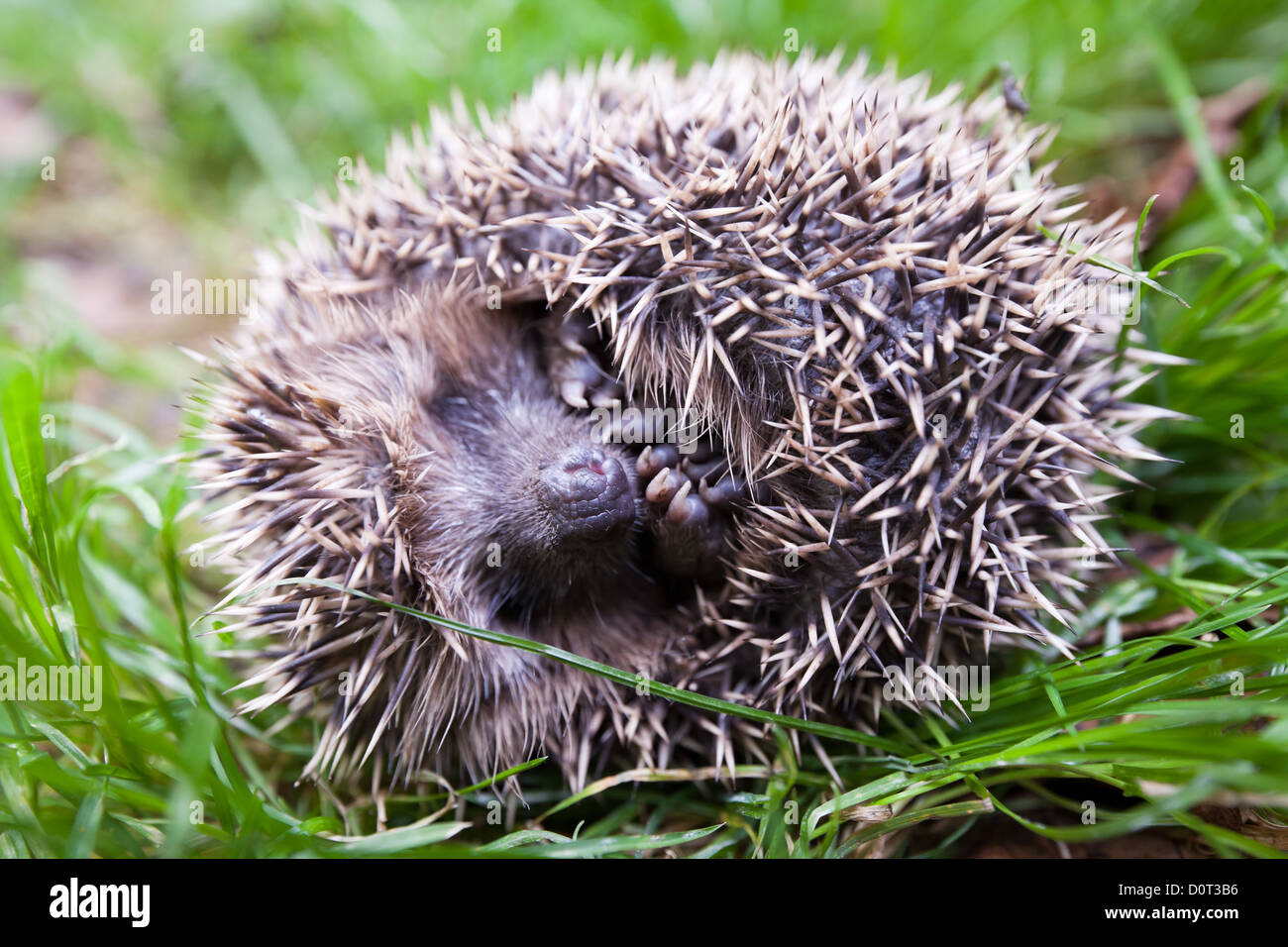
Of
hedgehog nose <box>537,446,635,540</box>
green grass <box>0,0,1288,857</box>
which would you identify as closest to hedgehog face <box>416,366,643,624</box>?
hedgehog nose <box>537,446,635,540</box>

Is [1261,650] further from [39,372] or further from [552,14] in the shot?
[552,14]

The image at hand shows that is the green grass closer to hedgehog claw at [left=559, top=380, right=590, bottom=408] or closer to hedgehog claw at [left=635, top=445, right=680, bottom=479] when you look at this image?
hedgehog claw at [left=635, top=445, right=680, bottom=479]

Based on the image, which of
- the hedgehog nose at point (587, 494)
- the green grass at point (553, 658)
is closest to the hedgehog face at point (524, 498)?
the hedgehog nose at point (587, 494)

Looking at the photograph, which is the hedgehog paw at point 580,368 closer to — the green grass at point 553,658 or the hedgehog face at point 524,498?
the hedgehog face at point 524,498

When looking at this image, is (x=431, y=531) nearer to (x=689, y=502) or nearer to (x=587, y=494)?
(x=587, y=494)

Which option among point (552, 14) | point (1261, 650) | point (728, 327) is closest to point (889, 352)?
point (728, 327)
